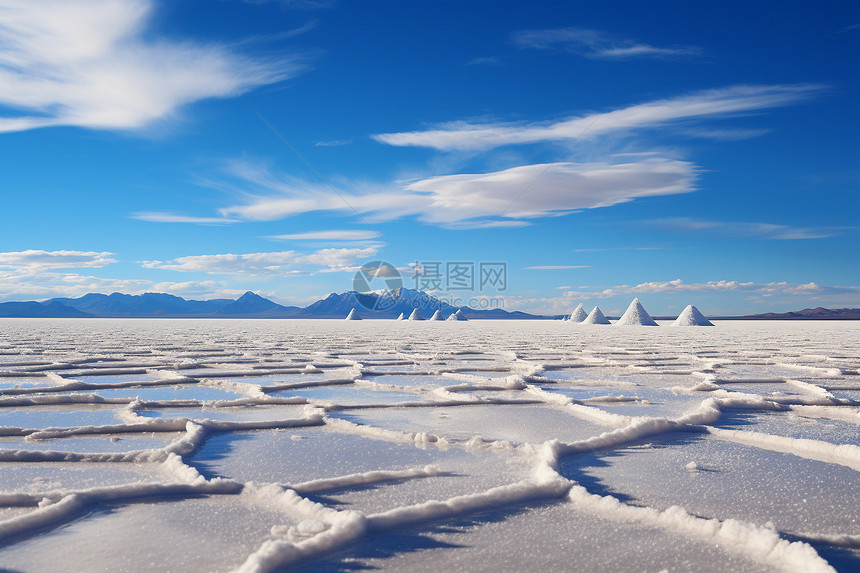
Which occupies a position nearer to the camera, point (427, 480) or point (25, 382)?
point (427, 480)

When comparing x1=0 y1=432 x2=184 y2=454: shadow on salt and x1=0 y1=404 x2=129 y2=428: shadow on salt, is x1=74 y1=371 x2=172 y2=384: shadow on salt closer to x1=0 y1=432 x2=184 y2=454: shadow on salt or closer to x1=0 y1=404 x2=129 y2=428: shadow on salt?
x1=0 y1=404 x2=129 y2=428: shadow on salt

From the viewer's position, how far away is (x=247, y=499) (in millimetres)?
1552

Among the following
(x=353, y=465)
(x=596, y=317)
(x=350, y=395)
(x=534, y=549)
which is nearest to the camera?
(x=534, y=549)

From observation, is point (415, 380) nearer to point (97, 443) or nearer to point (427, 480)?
point (97, 443)

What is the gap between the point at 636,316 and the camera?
26.3 metres

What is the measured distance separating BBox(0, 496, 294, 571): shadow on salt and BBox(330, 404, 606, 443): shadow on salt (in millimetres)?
1058

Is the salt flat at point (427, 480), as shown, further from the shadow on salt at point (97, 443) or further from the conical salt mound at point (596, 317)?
the conical salt mound at point (596, 317)

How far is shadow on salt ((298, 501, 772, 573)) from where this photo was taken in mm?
1140

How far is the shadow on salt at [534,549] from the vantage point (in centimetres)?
114

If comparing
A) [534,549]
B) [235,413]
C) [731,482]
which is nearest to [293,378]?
[235,413]

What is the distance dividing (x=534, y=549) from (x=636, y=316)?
1049 inches

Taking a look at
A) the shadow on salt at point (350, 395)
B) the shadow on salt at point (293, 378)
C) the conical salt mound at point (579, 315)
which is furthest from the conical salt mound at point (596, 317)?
the shadow on salt at point (350, 395)

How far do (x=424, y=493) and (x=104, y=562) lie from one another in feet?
2.48

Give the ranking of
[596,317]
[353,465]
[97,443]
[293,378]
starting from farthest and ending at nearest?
[596,317], [293,378], [97,443], [353,465]
